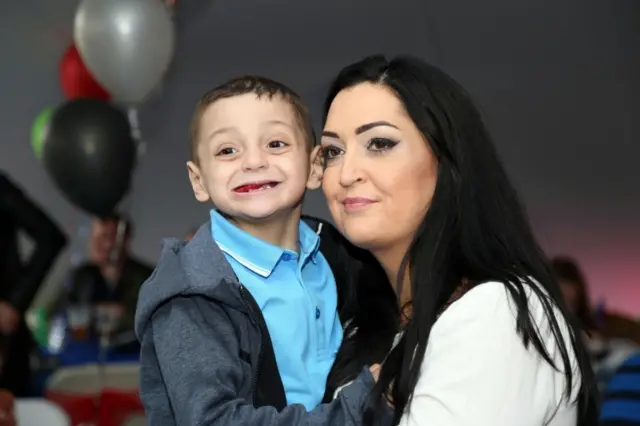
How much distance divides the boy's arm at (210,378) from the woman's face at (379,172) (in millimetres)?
223

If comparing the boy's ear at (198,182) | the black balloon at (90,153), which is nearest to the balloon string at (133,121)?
the black balloon at (90,153)

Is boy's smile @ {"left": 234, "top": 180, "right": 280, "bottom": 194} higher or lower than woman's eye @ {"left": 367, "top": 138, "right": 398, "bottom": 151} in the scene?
lower

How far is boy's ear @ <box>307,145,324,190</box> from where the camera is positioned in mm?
1604

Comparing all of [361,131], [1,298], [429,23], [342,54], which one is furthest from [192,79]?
[361,131]

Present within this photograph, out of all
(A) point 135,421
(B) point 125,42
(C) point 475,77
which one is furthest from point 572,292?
(B) point 125,42

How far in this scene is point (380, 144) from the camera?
1432mm

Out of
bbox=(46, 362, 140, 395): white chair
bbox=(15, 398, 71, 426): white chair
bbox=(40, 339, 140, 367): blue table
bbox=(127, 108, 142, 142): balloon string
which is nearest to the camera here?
bbox=(15, 398, 71, 426): white chair

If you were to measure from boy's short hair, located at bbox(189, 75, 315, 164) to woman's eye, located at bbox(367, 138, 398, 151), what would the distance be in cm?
19

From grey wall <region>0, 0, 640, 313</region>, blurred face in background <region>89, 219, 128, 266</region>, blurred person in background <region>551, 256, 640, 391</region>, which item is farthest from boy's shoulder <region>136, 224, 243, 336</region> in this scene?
grey wall <region>0, 0, 640, 313</region>

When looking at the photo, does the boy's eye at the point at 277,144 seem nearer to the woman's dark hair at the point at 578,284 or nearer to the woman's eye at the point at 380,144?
the woman's eye at the point at 380,144

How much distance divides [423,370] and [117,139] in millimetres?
2999

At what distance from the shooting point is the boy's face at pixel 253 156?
1.53 meters

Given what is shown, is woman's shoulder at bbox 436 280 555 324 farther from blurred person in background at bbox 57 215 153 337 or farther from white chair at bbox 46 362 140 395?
blurred person in background at bbox 57 215 153 337

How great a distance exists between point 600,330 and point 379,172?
3.93 m
